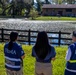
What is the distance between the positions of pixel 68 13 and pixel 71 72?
335ft

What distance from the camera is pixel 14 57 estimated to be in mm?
5387

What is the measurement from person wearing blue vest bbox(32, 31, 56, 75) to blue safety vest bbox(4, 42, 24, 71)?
34cm

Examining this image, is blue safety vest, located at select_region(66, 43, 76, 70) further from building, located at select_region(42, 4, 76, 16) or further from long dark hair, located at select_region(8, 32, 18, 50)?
building, located at select_region(42, 4, 76, 16)

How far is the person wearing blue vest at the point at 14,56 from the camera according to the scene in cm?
531

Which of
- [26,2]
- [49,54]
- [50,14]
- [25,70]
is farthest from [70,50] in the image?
[50,14]

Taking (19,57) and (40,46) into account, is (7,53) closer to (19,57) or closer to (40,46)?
(19,57)

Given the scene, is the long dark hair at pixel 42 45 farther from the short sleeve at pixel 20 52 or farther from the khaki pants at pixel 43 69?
the short sleeve at pixel 20 52

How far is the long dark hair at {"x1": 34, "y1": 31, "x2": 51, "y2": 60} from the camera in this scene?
502cm

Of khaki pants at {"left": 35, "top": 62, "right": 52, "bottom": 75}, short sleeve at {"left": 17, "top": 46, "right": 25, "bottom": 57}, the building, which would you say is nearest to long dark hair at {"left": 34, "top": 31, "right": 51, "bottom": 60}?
khaki pants at {"left": 35, "top": 62, "right": 52, "bottom": 75}

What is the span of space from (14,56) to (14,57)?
0.09ft

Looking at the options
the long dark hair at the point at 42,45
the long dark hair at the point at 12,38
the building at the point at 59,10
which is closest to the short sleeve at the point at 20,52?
the long dark hair at the point at 12,38

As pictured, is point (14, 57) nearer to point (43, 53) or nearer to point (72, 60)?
point (43, 53)

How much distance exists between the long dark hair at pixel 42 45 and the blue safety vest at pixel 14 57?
0.42 m

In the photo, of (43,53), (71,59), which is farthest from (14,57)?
(71,59)
